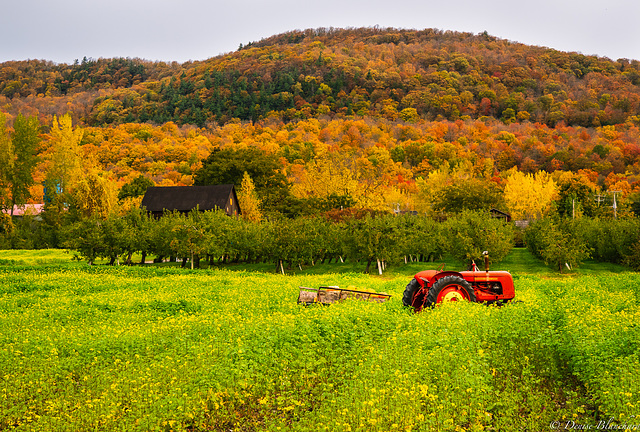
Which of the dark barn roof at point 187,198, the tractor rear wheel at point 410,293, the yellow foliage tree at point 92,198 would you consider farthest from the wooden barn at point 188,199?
the tractor rear wheel at point 410,293

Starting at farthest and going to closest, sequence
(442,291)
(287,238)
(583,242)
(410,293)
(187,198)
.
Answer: (187,198)
(583,242)
(287,238)
(410,293)
(442,291)

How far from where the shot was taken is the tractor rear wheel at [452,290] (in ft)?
49.1

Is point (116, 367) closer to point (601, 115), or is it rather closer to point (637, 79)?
point (601, 115)

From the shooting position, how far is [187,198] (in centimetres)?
6300

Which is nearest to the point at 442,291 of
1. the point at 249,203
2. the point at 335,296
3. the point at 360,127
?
the point at 335,296

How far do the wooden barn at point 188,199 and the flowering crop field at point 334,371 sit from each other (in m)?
47.2

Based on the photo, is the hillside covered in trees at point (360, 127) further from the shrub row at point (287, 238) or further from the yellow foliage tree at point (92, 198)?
the shrub row at point (287, 238)

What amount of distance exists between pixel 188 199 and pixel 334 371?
55.7 m

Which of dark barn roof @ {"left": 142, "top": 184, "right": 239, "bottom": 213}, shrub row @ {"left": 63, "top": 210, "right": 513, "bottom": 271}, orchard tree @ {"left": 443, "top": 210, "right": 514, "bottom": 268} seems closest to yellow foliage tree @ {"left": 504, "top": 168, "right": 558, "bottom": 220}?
shrub row @ {"left": 63, "top": 210, "right": 513, "bottom": 271}

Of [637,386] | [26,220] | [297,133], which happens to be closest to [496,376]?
[637,386]

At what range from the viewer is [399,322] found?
41.1 ft

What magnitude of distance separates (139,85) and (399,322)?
19393 cm

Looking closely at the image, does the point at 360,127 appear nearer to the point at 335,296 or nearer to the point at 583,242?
the point at 583,242

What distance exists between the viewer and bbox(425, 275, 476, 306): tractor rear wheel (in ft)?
49.1
